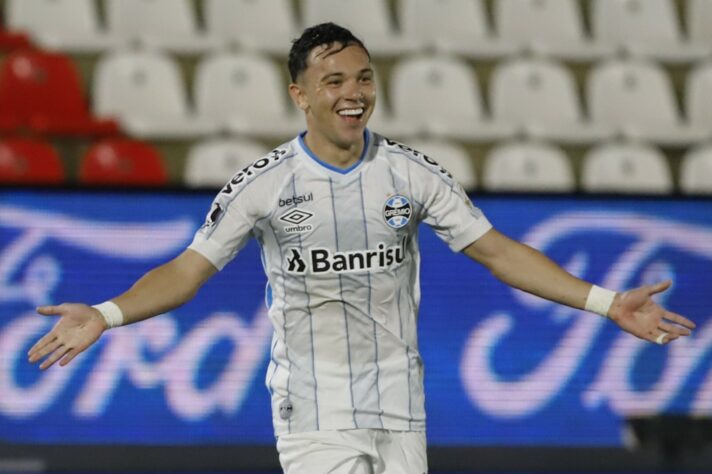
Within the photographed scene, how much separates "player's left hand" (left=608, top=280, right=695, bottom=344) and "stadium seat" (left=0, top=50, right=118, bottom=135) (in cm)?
464

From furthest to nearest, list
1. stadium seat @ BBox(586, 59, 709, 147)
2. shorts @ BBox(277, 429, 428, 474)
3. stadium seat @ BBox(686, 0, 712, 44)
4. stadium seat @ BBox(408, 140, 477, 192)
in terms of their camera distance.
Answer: stadium seat @ BBox(686, 0, 712, 44), stadium seat @ BBox(586, 59, 709, 147), stadium seat @ BBox(408, 140, 477, 192), shorts @ BBox(277, 429, 428, 474)

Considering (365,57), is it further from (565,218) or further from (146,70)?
(146,70)

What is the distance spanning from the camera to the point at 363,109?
3.83m

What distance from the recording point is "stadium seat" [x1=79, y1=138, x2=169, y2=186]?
291 inches

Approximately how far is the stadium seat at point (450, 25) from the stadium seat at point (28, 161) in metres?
2.75

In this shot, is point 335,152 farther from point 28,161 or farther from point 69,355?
point 28,161

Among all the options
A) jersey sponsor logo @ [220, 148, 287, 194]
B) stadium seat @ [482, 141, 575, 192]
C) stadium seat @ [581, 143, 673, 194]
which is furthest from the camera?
stadium seat @ [581, 143, 673, 194]

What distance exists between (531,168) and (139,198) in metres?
2.72

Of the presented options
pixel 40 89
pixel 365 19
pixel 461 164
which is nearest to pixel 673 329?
pixel 461 164

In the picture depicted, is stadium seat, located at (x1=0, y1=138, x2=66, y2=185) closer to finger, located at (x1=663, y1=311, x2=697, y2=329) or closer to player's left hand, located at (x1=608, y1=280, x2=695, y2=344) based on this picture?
player's left hand, located at (x1=608, y1=280, x2=695, y2=344)

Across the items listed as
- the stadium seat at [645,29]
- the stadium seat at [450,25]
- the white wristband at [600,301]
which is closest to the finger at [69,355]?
the white wristband at [600,301]

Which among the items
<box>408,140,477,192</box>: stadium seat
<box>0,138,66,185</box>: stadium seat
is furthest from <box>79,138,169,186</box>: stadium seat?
<box>408,140,477,192</box>: stadium seat

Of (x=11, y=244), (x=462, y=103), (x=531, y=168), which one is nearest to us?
(x=11, y=244)

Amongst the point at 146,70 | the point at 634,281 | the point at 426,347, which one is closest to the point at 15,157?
the point at 146,70
